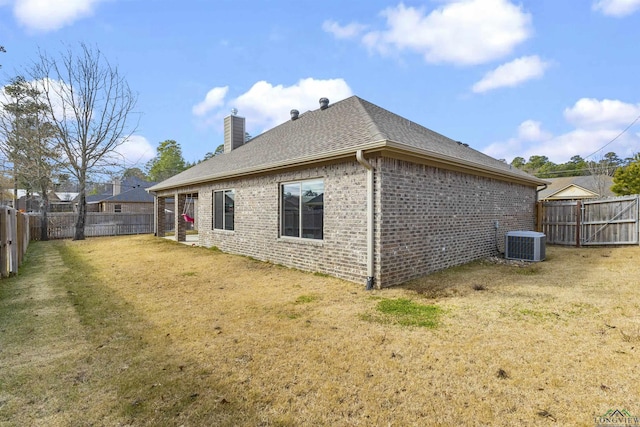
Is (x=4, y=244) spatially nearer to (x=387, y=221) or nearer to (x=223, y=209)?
(x=223, y=209)

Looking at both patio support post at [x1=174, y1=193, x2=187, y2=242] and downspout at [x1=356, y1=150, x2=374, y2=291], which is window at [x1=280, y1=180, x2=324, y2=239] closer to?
downspout at [x1=356, y1=150, x2=374, y2=291]

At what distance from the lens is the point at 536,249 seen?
28.9 feet

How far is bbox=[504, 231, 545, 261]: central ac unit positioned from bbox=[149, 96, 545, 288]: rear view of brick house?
520 millimetres

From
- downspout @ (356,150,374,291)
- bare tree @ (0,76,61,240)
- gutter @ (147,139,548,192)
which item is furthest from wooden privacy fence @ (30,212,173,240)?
downspout @ (356,150,374,291)

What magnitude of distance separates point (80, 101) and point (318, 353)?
2073 centimetres

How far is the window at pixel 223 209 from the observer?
34.9 feet

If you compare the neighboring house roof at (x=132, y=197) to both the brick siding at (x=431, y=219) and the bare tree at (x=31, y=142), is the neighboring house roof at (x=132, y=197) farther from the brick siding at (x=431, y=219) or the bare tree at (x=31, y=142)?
the brick siding at (x=431, y=219)

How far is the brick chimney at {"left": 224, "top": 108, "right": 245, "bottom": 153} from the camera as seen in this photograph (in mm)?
15133

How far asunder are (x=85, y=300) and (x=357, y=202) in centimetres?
525

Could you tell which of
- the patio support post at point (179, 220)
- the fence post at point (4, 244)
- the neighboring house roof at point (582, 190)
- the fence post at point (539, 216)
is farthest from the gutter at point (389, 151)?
the neighboring house roof at point (582, 190)

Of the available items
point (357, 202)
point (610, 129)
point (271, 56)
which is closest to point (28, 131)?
point (271, 56)

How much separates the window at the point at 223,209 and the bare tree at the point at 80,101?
10768mm

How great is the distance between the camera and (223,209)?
11.1 m

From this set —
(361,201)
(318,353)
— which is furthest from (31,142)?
(318,353)
